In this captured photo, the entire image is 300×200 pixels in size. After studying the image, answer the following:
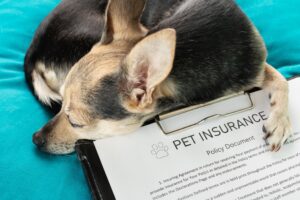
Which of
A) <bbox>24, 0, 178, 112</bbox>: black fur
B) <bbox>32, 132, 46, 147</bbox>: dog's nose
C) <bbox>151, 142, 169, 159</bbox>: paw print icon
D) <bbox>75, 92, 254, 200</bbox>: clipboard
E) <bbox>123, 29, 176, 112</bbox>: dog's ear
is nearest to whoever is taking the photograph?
<bbox>123, 29, 176, 112</bbox>: dog's ear

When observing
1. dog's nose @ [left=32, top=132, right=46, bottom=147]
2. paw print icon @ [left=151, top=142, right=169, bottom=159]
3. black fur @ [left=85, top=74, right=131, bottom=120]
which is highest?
black fur @ [left=85, top=74, right=131, bottom=120]

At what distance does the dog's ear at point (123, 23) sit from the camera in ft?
4.88

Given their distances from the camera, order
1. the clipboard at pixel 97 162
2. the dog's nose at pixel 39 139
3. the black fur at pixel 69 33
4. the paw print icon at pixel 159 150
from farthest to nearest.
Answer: the black fur at pixel 69 33 < the dog's nose at pixel 39 139 < the paw print icon at pixel 159 150 < the clipboard at pixel 97 162

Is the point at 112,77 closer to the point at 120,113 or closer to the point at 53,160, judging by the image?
the point at 120,113

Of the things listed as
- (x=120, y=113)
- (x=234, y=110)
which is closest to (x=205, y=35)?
(x=234, y=110)

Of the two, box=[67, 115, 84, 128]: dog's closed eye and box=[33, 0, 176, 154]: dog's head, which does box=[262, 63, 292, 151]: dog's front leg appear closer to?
box=[33, 0, 176, 154]: dog's head

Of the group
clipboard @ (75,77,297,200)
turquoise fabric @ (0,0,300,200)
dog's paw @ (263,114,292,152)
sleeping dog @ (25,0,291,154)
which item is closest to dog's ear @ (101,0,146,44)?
sleeping dog @ (25,0,291,154)

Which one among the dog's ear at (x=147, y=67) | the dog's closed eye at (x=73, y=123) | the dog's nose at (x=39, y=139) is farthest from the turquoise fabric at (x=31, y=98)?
the dog's ear at (x=147, y=67)

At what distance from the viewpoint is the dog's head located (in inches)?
52.5

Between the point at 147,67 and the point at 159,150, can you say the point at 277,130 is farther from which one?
the point at 147,67

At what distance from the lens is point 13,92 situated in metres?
1.78

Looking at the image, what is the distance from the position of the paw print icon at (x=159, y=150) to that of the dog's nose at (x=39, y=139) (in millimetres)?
426

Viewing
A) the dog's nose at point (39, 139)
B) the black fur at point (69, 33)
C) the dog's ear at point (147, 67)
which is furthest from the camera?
the black fur at point (69, 33)

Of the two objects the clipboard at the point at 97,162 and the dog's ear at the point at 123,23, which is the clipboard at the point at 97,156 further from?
the dog's ear at the point at 123,23
